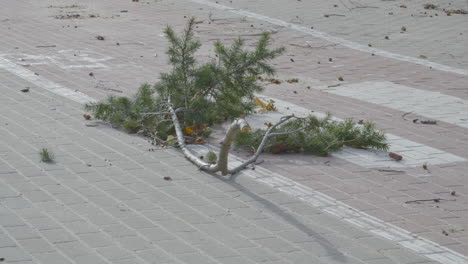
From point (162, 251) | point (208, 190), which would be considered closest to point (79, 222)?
point (162, 251)

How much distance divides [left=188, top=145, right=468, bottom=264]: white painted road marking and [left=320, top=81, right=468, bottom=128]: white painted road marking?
301 cm

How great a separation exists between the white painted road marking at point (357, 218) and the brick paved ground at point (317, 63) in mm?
100

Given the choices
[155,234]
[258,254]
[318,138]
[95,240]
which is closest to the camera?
[258,254]

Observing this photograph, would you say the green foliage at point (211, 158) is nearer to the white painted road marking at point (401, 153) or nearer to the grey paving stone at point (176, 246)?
the white painted road marking at point (401, 153)

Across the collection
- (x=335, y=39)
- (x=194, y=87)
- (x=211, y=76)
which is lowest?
(x=335, y=39)

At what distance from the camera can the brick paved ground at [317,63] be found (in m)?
6.63

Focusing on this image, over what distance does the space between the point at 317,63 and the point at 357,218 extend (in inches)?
255

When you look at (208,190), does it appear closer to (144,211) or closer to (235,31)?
(144,211)

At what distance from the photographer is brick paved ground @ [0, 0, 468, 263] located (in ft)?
21.8

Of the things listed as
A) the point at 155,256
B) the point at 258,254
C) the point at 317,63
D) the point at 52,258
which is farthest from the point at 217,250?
the point at 317,63

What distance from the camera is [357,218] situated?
6.01 m

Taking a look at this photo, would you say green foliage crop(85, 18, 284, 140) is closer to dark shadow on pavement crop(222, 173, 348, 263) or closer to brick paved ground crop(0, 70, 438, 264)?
brick paved ground crop(0, 70, 438, 264)

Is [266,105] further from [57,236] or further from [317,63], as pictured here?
[57,236]

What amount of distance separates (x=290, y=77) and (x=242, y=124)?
4981mm
